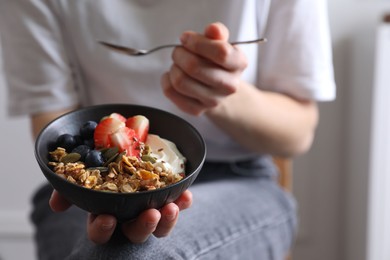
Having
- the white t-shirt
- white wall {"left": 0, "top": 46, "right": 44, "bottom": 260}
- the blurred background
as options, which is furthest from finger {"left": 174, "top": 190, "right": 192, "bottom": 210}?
white wall {"left": 0, "top": 46, "right": 44, "bottom": 260}

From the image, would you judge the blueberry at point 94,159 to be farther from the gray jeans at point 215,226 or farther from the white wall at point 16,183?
the white wall at point 16,183

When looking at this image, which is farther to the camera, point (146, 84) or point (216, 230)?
point (146, 84)

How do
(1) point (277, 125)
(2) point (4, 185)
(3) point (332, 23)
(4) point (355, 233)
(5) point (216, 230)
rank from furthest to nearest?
(2) point (4, 185)
(4) point (355, 233)
(3) point (332, 23)
(1) point (277, 125)
(5) point (216, 230)

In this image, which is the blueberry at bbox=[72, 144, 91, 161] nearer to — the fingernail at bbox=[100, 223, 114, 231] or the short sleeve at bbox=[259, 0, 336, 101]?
the fingernail at bbox=[100, 223, 114, 231]

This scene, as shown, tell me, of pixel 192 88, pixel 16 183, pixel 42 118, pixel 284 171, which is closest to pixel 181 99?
pixel 192 88

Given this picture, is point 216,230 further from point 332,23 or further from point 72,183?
point 332,23

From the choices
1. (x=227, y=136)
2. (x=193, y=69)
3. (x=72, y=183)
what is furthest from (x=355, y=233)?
(x=72, y=183)
